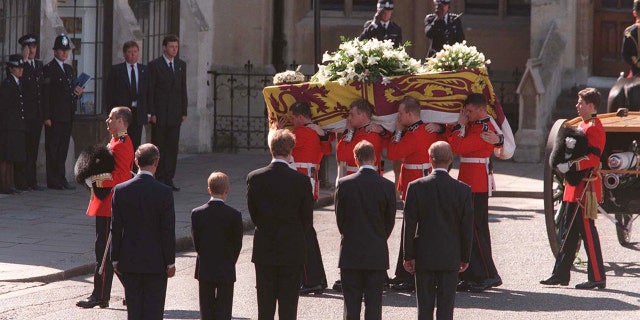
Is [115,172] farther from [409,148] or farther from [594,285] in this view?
[594,285]

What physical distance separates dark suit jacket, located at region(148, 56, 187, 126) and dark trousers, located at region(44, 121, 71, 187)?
1166mm

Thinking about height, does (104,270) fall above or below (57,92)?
below

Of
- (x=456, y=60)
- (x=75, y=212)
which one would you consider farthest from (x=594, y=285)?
(x=75, y=212)

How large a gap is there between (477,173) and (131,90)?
22.7 feet

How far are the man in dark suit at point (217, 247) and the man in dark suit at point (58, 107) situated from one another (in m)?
8.60

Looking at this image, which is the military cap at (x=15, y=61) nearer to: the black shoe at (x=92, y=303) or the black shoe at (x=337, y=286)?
the black shoe at (x=92, y=303)

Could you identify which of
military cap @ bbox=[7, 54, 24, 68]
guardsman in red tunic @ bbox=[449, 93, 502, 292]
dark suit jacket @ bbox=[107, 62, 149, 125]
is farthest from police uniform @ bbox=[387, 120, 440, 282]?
military cap @ bbox=[7, 54, 24, 68]

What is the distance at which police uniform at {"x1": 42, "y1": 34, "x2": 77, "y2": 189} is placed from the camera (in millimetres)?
18078

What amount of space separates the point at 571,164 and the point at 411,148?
4.60 ft

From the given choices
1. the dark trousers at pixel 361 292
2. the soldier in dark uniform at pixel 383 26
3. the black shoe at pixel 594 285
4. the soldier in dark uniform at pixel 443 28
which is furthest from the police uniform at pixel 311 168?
the soldier in dark uniform at pixel 443 28

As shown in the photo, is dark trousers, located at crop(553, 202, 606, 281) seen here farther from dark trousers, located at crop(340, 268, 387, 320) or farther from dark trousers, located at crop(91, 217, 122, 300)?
dark trousers, located at crop(91, 217, 122, 300)

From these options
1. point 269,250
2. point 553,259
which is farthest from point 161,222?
point 553,259

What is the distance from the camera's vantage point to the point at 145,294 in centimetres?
976

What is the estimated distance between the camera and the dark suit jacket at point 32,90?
17734 millimetres
